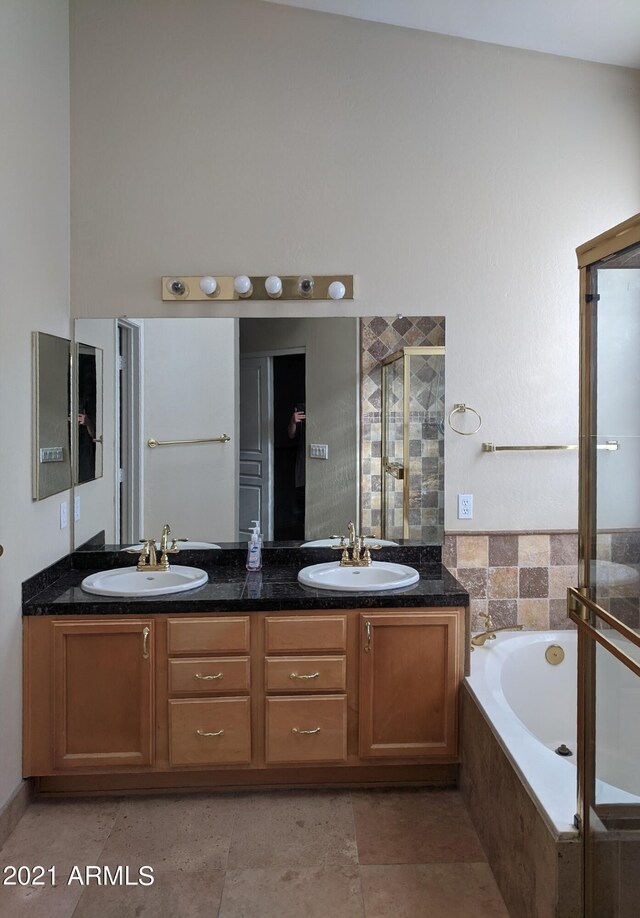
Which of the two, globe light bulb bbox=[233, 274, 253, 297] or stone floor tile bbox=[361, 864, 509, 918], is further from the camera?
globe light bulb bbox=[233, 274, 253, 297]

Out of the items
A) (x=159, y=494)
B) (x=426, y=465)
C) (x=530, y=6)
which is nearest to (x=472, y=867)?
(x=426, y=465)

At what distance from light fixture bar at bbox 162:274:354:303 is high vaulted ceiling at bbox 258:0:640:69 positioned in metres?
1.07

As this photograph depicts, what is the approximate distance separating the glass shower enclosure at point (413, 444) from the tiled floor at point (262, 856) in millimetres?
1065

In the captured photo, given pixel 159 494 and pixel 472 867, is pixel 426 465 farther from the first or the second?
pixel 472 867

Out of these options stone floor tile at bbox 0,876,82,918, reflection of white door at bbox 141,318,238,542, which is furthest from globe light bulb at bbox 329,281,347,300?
stone floor tile at bbox 0,876,82,918

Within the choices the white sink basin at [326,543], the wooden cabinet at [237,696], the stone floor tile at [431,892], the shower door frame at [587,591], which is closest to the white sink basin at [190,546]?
the white sink basin at [326,543]

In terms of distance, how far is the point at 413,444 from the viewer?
2961 mm

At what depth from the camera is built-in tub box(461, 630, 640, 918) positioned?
1499mm

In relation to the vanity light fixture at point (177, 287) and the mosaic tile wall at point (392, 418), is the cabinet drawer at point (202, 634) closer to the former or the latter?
the mosaic tile wall at point (392, 418)

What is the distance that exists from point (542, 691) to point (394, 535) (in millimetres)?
879

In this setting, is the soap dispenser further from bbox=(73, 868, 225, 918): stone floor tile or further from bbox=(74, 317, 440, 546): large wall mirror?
bbox=(73, 868, 225, 918): stone floor tile

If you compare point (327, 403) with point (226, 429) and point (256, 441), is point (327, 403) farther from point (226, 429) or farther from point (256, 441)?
point (226, 429)

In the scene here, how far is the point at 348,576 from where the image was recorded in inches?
110

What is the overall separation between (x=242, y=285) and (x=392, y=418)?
Result: 2.79ft
